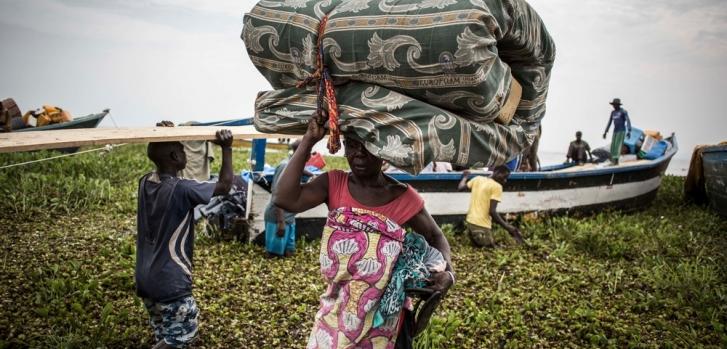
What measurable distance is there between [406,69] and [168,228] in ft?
6.77

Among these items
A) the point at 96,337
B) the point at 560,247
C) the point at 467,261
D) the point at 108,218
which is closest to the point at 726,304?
the point at 560,247

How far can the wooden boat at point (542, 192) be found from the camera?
720cm

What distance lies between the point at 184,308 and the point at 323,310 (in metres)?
1.45

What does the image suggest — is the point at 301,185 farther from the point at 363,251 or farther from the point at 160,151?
the point at 160,151

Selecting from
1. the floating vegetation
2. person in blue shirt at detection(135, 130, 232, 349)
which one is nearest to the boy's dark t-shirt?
person in blue shirt at detection(135, 130, 232, 349)

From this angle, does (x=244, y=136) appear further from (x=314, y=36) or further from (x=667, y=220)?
(x=667, y=220)

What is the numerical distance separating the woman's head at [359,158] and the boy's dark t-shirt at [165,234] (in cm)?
135

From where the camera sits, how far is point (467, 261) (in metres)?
6.72

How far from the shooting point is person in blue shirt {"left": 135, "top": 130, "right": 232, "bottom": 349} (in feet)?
10.5

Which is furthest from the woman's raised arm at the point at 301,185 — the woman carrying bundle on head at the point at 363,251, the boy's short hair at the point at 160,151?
the boy's short hair at the point at 160,151

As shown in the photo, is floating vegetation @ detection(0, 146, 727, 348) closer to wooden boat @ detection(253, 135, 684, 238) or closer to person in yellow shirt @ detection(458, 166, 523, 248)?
person in yellow shirt @ detection(458, 166, 523, 248)

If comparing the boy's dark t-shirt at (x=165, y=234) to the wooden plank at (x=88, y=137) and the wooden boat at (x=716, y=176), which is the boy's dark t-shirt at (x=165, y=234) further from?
the wooden boat at (x=716, y=176)

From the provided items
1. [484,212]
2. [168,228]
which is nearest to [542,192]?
[484,212]

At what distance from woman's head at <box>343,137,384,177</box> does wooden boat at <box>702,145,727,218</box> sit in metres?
9.84
